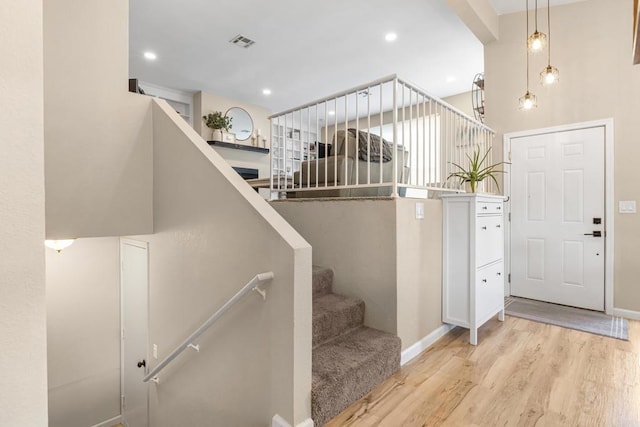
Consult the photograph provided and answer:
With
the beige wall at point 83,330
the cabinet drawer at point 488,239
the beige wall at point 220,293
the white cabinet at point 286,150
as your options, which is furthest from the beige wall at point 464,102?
the beige wall at point 83,330

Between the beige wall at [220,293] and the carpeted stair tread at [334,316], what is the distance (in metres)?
0.61

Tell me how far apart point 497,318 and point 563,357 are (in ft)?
2.88

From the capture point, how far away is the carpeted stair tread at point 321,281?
2.71 m

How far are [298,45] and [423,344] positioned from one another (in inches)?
174

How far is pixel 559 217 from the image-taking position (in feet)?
12.6

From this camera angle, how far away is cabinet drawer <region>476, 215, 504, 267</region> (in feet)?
9.43

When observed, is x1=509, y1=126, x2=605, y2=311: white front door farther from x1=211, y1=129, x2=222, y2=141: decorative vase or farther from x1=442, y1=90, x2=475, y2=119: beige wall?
x1=211, y1=129, x2=222, y2=141: decorative vase

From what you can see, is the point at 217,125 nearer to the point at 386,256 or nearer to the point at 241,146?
the point at 241,146

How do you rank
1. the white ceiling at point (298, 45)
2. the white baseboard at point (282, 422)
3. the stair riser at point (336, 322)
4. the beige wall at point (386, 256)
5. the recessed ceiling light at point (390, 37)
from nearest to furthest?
1. the white baseboard at point (282, 422)
2. the stair riser at point (336, 322)
3. the beige wall at point (386, 256)
4. the white ceiling at point (298, 45)
5. the recessed ceiling light at point (390, 37)

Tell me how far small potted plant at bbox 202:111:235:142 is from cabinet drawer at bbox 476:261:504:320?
559cm

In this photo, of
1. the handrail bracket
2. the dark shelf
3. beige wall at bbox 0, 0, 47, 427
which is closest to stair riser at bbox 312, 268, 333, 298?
the handrail bracket

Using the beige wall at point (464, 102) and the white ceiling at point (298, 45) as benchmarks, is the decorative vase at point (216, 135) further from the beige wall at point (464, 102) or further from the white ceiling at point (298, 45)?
the beige wall at point (464, 102)

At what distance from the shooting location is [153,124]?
2.74m

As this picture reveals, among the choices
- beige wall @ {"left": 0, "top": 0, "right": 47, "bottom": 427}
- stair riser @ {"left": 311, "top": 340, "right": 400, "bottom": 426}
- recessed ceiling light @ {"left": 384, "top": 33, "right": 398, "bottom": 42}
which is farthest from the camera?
recessed ceiling light @ {"left": 384, "top": 33, "right": 398, "bottom": 42}
